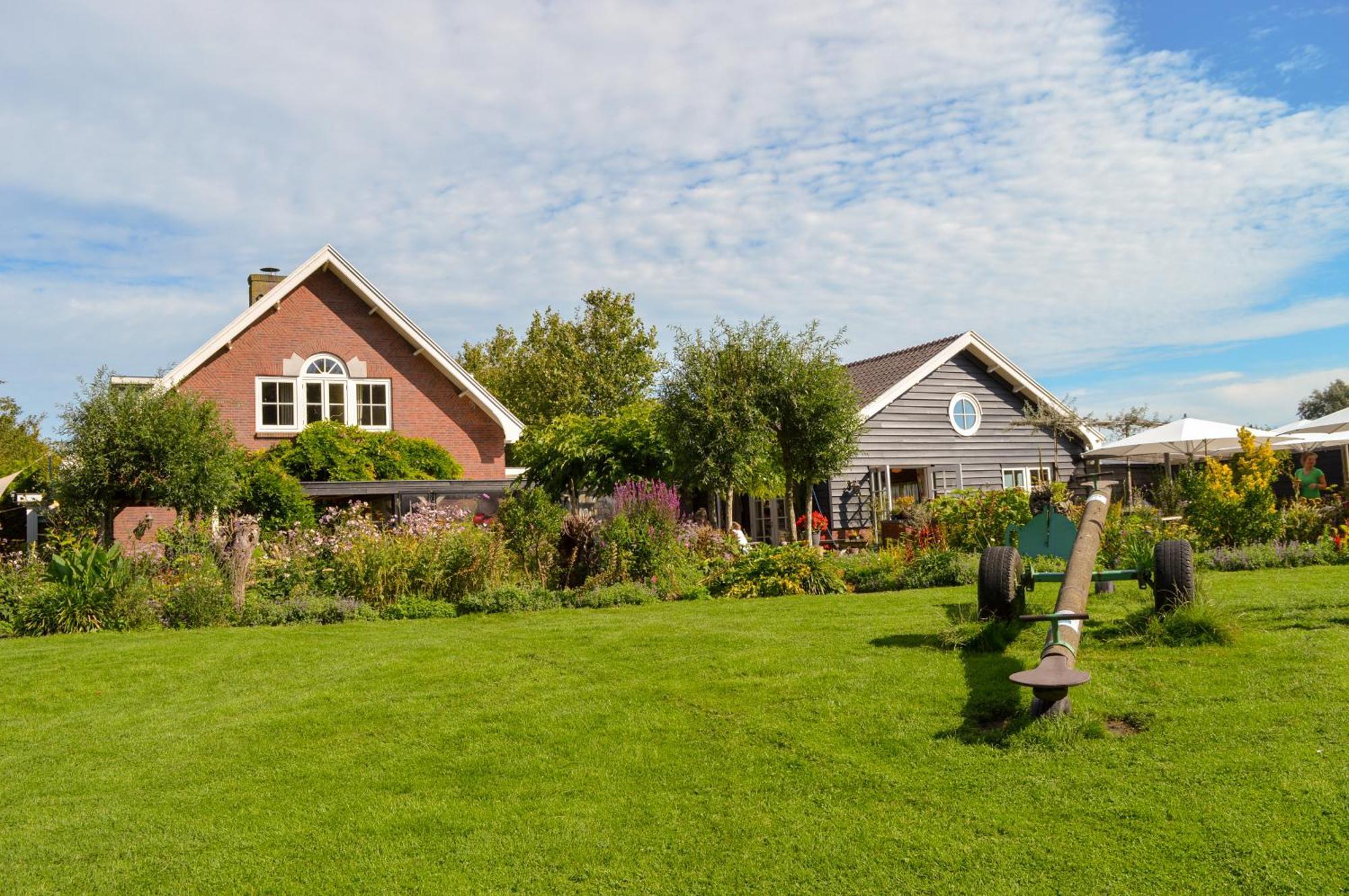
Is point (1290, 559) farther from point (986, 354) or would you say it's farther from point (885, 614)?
point (986, 354)

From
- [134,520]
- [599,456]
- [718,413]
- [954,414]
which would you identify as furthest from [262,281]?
[954,414]

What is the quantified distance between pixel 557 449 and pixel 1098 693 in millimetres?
15721

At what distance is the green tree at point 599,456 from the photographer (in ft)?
65.4

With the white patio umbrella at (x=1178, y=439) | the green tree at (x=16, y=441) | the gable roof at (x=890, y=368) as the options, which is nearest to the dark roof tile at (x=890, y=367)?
the gable roof at (x=890, y=368)

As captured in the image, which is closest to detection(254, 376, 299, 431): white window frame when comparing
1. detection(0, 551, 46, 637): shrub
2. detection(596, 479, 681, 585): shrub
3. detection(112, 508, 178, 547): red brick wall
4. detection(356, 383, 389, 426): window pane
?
detection(356, 383, 389, 426): window pane

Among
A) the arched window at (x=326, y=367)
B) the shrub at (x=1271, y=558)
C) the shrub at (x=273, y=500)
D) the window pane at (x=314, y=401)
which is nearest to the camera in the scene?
the shrub at (x=1271, y=558)

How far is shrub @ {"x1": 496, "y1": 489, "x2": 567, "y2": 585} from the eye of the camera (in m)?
13.3

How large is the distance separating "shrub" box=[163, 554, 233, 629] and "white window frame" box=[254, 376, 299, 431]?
37.3 ft

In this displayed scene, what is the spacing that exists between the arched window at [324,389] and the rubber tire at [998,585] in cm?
1828

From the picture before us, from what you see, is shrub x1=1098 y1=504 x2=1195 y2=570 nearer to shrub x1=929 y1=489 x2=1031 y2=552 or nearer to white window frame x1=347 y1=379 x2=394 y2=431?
shrub x1=929 y1=489 x2=1031 y2=552

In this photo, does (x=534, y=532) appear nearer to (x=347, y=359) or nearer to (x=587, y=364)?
(x=347, y=359)

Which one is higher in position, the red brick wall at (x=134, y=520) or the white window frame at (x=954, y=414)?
the white window frame at (x=954, y=414)

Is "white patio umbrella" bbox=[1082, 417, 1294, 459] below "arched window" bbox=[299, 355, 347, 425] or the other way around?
below

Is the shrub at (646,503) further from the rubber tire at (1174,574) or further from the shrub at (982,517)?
the rubber tire at (1174,574)
